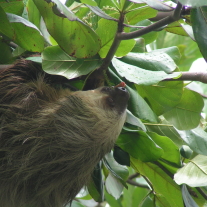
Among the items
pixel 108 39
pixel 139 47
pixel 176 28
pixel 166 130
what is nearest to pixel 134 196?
pixel 166 130

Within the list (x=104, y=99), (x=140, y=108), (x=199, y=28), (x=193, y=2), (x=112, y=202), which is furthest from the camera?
(x=112, y=202)

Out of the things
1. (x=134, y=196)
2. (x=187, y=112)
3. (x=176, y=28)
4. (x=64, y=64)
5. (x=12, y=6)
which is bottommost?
(x=134, y=196)

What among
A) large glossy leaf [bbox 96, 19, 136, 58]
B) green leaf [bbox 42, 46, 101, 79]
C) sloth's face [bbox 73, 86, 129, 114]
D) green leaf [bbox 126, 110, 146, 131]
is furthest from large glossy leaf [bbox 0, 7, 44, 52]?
green leaf [bbox 126, 110, 146, 131]

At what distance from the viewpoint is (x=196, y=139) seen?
7.94ft

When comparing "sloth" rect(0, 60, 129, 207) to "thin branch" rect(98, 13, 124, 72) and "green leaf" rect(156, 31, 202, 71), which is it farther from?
"green leaf" rect(156, 31, 202, 71)

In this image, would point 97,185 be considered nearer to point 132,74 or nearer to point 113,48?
point 132,74

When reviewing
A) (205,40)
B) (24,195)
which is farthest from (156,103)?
(24,195)

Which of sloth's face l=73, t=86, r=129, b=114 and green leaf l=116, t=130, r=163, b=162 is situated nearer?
green leaf l=116, t=130, r=163, b=162

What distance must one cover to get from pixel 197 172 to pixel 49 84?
4.09ft

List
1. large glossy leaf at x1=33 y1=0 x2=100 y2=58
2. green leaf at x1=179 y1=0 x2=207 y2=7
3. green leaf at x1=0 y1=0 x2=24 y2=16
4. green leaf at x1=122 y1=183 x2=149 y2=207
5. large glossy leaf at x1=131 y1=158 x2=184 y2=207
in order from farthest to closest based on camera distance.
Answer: green leaf at x1=122 y1=183 x2=149 y2=207 → large glossy leaf at x1=131 y1=158 x2=184 y2=207 → green leaf at x1=0 y1=0 x2=24 y2=16 → large glossy leaf at x1=33 y1=0 x2=100 y2=58 → green leaf at x1=179 y1=0 x2=207 y2=7

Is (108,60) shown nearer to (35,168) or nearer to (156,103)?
(156,103)

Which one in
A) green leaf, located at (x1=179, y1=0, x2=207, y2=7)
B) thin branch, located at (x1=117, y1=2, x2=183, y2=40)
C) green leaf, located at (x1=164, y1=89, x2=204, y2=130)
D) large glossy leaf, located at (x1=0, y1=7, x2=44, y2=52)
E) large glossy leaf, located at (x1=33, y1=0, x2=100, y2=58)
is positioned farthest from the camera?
green leaf, located at (x1=164, y1=89, x2=204, y2=130)

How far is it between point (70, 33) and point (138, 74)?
479 millimetres

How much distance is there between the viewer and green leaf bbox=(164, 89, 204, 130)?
2.44m
